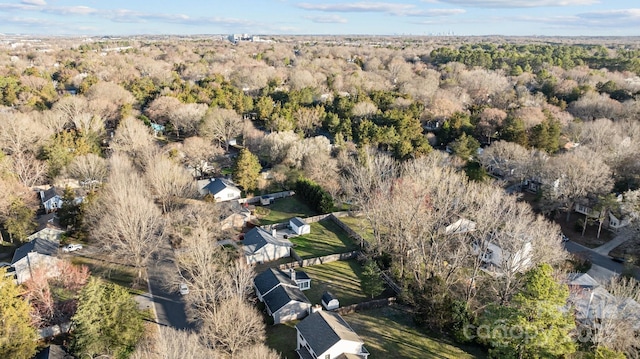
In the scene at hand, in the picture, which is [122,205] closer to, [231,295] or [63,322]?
[63,322]

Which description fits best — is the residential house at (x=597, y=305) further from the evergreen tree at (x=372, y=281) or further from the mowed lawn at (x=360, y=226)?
the mowed lawn at (x=360, y=226)

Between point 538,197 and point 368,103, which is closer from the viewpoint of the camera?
point 538,197

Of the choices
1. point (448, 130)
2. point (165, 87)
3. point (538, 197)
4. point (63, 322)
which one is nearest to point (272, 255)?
point (63, 322)

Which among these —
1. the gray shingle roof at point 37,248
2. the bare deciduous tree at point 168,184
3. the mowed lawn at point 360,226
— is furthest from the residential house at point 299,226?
the gray shingle roof at point 37,248

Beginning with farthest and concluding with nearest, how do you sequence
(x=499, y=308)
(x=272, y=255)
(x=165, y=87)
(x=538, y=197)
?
(x=165, y=87)
(x=538, y=197)
(x=272, y=255)
(x=499, y=308)

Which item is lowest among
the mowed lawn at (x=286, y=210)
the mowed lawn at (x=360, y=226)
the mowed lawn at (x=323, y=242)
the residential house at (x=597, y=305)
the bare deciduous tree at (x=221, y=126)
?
the mowed lawn at (x=323, y=242)

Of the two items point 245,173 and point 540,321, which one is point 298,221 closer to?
point 245,173

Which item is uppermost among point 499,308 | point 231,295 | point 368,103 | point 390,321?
point 368,103
